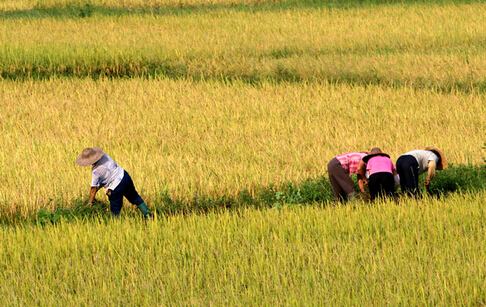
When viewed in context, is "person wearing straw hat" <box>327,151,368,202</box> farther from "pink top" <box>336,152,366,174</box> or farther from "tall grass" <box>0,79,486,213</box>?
"tall grass" <box>0,79,486,213</box>

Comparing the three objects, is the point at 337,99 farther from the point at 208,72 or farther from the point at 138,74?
the point at 138,74

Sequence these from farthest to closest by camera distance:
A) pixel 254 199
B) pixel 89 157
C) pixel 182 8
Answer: pixel 182 8
pixel 254 199
pixel 89 157

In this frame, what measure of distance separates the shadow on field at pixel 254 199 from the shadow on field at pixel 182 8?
11.8 meters

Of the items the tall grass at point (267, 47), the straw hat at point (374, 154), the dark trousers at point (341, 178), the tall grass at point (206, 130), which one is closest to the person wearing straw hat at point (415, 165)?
the straw hat at point (374, 154)

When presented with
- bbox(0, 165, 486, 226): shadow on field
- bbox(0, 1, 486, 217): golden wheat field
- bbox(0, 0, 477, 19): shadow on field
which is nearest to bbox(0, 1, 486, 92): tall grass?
bbox(0, 1, 486, 217): golden wheat field

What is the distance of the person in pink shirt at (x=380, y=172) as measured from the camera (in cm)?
617

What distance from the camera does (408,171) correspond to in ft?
20.5

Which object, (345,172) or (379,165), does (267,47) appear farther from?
(379,165)

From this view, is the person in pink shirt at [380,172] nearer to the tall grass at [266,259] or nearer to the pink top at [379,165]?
the pink top at [379,165]

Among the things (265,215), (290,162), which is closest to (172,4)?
(290,162)

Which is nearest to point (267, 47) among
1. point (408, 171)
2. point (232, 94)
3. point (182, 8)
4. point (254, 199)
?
point (232, 94)

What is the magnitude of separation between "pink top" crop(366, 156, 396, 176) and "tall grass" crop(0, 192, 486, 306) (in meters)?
0.36

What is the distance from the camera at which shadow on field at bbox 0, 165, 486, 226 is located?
6477 mm

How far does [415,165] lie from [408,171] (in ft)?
0.39
